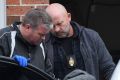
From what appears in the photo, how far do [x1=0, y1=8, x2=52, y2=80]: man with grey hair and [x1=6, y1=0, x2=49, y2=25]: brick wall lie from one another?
90 cm

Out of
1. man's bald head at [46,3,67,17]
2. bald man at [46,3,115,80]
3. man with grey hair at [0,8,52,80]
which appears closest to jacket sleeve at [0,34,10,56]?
man with grey hair at [0,8,52,80]

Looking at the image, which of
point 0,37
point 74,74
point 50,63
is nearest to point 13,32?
point 0,37

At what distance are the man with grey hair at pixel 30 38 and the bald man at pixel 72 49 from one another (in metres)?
0.36

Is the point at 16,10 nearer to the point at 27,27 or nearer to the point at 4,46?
the point at 27,27

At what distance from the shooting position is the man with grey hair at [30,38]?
5.22m

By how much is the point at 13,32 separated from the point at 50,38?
625 mm

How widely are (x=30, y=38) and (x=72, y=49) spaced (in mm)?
671

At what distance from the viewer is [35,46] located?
17.5 feet

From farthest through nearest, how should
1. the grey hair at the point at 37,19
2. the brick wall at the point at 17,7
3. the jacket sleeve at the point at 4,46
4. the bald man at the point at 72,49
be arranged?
the brick wall at the point at 17,7
the bald man at the point at 72,49
the grey hair at the point at 37,19
the jacket sleeve at the point at 4,46

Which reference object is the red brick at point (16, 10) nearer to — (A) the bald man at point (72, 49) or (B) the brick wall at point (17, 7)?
(B) the brick wall at point (17, 7)

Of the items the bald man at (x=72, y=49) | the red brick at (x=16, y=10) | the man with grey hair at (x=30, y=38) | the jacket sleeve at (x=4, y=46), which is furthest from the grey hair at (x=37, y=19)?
the red brick at (x=16, y=10)

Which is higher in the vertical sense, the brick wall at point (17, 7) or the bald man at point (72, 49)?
the brick wall at point (17, 7)

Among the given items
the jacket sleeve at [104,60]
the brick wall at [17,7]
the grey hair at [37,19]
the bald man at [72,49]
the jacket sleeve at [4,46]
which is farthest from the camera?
the brick wall at [17,7]

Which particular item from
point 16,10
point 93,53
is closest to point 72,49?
point 93,53
